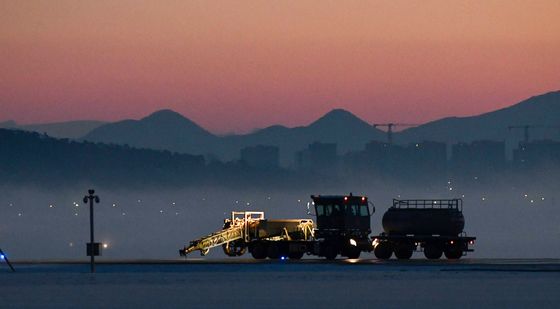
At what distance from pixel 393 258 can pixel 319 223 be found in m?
5.65

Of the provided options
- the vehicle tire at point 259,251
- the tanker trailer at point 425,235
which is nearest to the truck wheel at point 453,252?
the tanker trailer at point 425,235

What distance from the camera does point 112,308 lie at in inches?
2825

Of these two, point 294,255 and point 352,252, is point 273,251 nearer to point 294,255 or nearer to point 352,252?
point 294,255

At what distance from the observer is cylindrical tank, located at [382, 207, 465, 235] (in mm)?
122562

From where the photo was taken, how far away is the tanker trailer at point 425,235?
122 m

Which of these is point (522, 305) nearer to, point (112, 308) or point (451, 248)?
point (112, 308)

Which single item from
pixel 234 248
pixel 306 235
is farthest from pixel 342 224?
pixel 234 248

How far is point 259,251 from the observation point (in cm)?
12362

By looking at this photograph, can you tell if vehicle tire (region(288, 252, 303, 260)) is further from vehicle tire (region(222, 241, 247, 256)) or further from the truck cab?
vehicle tire (region(222, 241, 247, 256))

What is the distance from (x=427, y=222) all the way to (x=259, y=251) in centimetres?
1143

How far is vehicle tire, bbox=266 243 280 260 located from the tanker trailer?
652 centimetres

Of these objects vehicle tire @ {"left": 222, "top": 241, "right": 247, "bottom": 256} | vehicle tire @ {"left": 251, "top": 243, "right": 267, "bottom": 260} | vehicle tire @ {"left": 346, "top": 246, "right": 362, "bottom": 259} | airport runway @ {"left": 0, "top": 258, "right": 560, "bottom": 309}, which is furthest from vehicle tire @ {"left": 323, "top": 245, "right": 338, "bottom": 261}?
vehicle tire @ {"left": 222, "top": 241, "right": 247, "bottom": 256}

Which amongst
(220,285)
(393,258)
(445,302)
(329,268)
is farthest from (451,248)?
(445,302)

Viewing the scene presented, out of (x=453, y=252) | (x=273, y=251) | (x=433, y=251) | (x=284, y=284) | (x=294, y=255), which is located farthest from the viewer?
(x=273, y=251)
